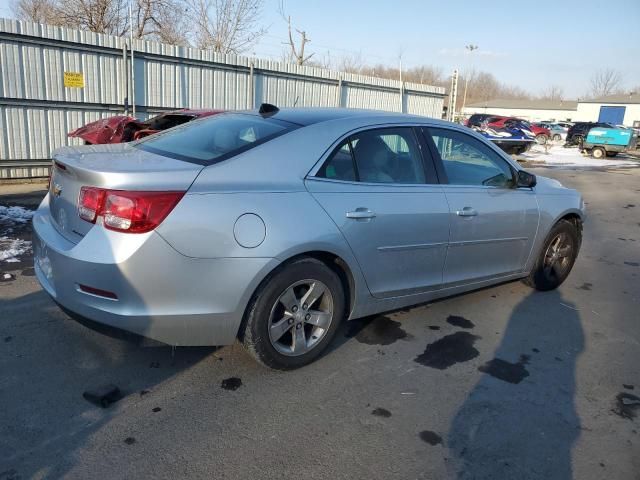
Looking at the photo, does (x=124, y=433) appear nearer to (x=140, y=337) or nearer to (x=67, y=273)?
(x=140, y=337)

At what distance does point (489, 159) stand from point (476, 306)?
1.28 metres

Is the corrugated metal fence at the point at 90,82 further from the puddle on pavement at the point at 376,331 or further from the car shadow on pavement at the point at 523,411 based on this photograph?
the car shadow on pavement at the point at 523,411

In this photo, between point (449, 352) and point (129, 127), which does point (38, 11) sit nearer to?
point (129, 127)

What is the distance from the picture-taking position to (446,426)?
2.84 metres

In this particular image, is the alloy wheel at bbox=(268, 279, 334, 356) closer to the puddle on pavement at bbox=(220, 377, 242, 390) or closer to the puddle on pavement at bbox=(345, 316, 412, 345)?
the puddle on pavement at bbox=(220, 377, 242, 390)

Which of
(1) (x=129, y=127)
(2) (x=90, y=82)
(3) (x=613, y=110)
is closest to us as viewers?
(1) (x=129, y=127)

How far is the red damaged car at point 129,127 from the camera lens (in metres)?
8.26

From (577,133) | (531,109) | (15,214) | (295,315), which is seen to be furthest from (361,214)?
(531,109)

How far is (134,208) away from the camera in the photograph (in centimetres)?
264

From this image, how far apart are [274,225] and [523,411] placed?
5.81 ft

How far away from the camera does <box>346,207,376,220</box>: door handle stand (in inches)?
129

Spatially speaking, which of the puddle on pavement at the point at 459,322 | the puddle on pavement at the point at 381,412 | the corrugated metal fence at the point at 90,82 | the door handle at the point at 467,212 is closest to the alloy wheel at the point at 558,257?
the puddle on pavement at the point at 459,322

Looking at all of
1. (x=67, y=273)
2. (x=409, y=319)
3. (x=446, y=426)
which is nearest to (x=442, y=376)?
(x=446, y=426)

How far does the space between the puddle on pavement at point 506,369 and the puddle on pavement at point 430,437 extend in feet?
2.74
